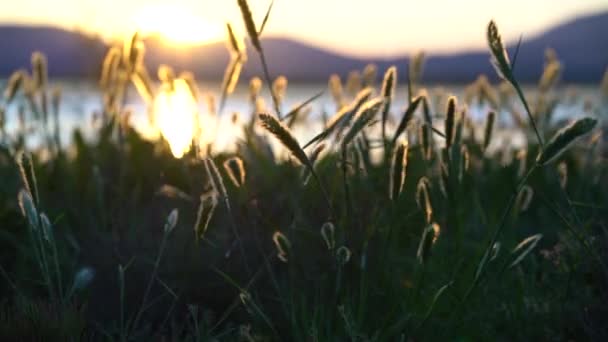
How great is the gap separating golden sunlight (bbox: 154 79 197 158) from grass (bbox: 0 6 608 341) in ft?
0.31

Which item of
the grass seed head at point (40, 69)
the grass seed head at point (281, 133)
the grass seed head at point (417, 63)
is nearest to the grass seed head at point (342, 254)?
the grass seed head at point (281, 133)

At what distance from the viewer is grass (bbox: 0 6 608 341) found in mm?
1417

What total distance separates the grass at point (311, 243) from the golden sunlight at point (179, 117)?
0.09 m

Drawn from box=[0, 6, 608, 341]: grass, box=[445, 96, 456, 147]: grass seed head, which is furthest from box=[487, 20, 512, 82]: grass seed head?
box=[445, 96, 456, 147]: grass seed head

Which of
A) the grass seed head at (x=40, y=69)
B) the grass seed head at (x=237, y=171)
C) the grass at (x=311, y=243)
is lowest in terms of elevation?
the grass at (x=311, y=243)

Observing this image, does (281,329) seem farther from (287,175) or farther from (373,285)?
(287,175)

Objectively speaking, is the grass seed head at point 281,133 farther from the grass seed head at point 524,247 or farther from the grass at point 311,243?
the grass seed head at point 524,247

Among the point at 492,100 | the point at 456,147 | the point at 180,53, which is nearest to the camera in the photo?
the point at 456,147

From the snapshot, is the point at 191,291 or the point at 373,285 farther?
the point at 191,291

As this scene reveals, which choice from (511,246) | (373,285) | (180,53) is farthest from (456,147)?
(180,53)

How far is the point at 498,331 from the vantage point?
1.73m

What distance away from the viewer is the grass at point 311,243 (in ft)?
4.65

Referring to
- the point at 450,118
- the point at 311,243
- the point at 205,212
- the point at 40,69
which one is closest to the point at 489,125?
the point at 450,118

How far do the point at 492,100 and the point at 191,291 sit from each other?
4.65 feet
